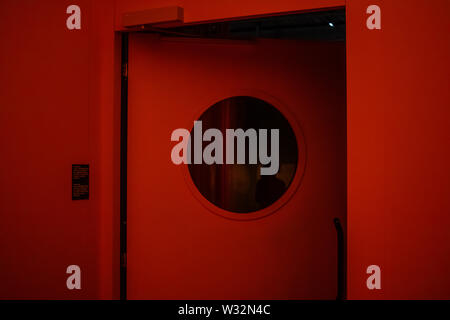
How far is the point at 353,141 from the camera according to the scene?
82.2 inches

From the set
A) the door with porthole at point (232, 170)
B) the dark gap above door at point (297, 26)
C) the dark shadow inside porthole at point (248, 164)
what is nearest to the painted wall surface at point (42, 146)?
the door with porthole at point (232, 170)

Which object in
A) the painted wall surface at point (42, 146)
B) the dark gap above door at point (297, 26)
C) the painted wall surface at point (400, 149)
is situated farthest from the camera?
the dark gap above door at point (297, 26)

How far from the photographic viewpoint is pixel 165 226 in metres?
2.85

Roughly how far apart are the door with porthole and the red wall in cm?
39

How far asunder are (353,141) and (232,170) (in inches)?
39.9

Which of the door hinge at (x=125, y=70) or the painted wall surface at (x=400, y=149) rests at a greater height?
the door hinge at (x=125, y=70)

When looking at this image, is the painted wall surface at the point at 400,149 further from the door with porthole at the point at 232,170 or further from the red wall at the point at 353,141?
the door with porthole at the point at 232,170

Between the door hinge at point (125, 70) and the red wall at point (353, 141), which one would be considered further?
the door hinge at point (125, 70)

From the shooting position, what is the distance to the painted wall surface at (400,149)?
6.39ft

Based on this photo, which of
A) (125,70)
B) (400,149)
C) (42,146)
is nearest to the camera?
(400,149)

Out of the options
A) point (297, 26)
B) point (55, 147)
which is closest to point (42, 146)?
point (55, 147)

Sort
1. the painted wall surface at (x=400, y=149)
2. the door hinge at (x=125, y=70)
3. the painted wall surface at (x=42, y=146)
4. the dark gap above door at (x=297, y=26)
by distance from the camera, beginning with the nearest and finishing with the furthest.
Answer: the painted wall surface at (x=400, y=149), the painted wall surface at (x=42, y=146), the door hinge at (x=125, y=70), the dark gap above door at (x=297, y=26)

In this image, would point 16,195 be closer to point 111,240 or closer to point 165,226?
point 111,240

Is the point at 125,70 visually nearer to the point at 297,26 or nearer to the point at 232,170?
the point at 232,170
